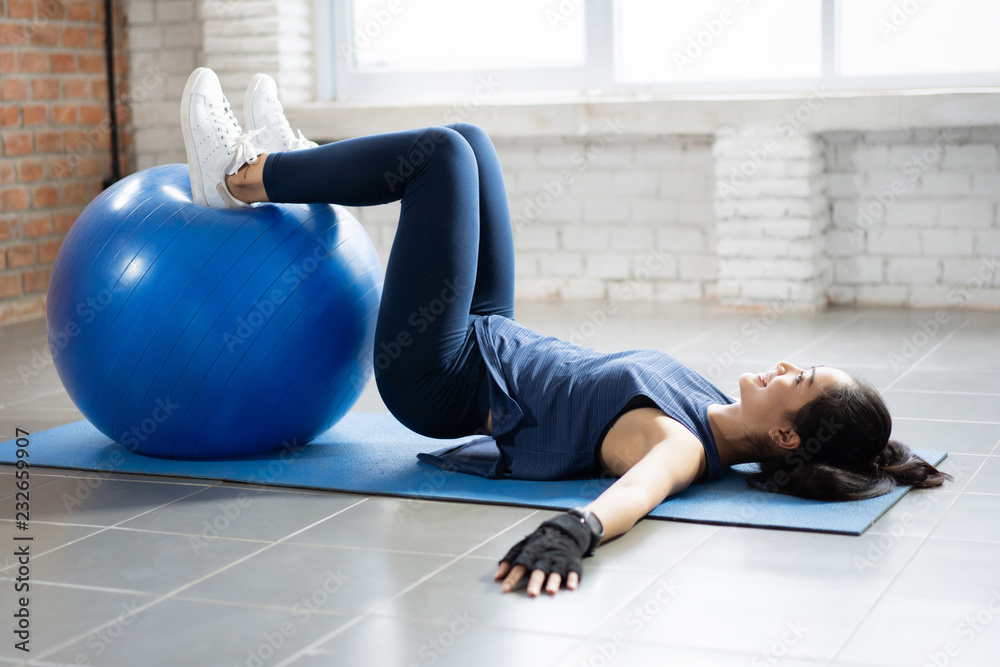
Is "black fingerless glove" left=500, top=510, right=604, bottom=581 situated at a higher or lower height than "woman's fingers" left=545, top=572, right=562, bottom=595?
higher

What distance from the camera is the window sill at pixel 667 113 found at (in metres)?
4.47

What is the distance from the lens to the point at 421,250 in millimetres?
2457

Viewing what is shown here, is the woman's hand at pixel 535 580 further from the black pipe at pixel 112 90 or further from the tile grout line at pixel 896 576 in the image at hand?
the black pipe at pixel 112 90

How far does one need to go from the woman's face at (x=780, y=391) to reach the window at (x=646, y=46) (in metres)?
2.90

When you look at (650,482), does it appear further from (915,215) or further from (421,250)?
(915,215)

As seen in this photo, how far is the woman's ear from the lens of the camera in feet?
7.38

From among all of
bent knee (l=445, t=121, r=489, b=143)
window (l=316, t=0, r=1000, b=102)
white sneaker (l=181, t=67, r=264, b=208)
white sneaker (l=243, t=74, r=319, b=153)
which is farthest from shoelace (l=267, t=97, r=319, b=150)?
window (l=316, t=0, r=1000, b=102)

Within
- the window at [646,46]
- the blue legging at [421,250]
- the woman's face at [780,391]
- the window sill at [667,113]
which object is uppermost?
the window at [646,46]

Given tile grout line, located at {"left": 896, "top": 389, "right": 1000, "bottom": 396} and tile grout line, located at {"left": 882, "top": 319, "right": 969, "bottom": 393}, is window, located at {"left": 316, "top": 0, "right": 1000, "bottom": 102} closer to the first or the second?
tile grout line, located at {"left": 882, "top": 319, "right": 969, "bottom": 393}

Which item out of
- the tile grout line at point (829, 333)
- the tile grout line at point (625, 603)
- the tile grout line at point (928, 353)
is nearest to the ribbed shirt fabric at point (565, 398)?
the tile grout line at point (625, 603)

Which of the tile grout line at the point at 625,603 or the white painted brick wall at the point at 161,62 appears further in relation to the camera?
the white painted brick wall at the point at 161,62

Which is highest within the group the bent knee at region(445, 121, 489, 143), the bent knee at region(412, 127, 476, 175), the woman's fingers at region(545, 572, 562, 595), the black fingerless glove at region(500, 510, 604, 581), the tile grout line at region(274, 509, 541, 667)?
the bent knee at region(445, 121, 489, 143)

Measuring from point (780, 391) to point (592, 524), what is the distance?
533 mm

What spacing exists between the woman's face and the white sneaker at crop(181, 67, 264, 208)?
1193 millimetres
